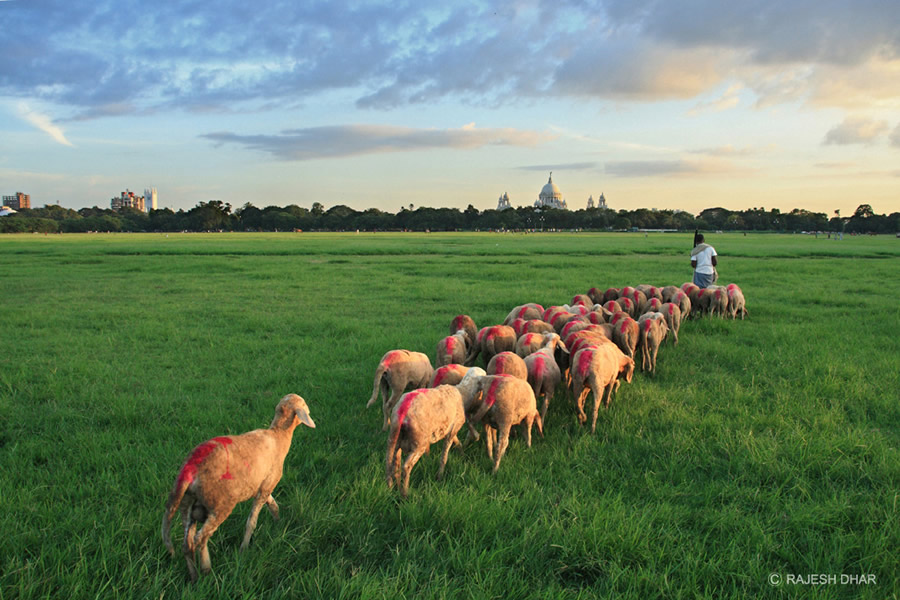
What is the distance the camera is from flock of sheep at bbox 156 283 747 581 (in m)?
3.12

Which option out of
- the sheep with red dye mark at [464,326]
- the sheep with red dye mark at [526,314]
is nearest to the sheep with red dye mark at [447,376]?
the sheep with red dye mark at [464,326]

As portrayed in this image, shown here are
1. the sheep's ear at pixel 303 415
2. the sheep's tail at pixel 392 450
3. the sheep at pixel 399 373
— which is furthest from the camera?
the sheep at pixel 399 373

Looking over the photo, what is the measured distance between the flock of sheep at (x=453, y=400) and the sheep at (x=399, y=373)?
12mm

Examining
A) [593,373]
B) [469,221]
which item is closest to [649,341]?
[593,373]

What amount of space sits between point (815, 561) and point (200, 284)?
2129 cm

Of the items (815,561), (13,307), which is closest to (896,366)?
(815,561)

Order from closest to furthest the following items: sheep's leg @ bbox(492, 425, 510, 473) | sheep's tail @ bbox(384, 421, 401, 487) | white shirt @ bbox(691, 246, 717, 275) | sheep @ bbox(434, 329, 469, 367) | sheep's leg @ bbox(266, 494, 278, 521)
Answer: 1. sheep's leg @ bbox(266, 494, 278, 521)
2. sheep's tail @ bbox(384, 421, 401, 487)
3. sheep's leg @ bbox(492, 425, 510, 473)
4. sheep @ bbox(434, 329, 469, 367)
5. white shirt @ bbox(691, 246, 717, 275)

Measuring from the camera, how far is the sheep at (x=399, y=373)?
19.4 feet

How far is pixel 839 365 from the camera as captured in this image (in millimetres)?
8164

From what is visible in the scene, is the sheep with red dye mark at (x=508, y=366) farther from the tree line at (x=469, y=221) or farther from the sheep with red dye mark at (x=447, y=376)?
the tree line at (x=469, y=221)

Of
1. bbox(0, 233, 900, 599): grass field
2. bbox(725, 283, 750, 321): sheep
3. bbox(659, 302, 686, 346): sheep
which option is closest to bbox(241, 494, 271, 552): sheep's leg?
bbox(0, 233, 900, 599): grass field

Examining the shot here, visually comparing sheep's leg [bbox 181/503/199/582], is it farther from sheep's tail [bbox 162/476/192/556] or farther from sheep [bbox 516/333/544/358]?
sheep [bbox 516/333/544/358]

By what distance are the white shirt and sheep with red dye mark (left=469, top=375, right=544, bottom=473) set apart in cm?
1146

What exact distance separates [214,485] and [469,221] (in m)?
133
